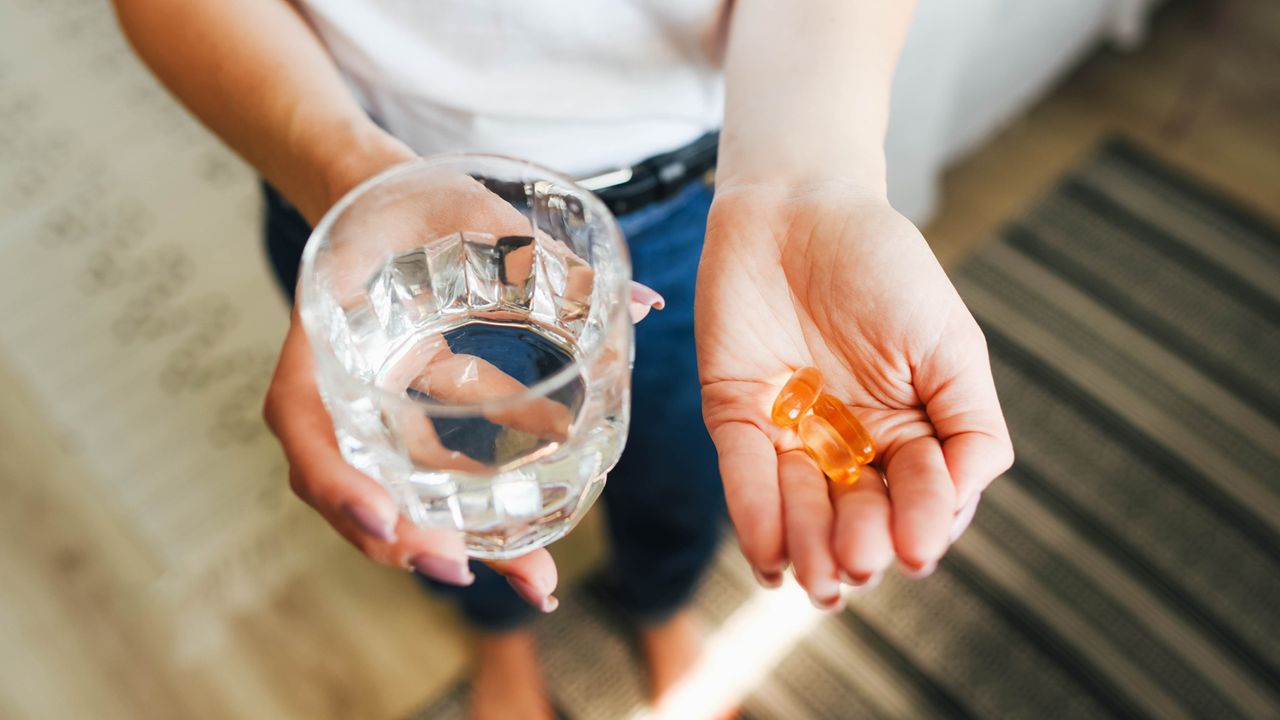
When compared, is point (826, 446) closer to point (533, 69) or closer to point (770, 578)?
point (770, 578)

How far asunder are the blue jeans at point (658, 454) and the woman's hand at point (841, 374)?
135 millimetres

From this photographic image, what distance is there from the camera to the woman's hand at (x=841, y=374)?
A: 1.55 feet

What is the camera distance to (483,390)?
1.64 ft

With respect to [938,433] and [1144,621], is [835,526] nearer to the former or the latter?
[938,433]

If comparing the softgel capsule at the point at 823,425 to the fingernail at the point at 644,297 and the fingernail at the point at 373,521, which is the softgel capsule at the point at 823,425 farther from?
the fingernail at the point at 373,521

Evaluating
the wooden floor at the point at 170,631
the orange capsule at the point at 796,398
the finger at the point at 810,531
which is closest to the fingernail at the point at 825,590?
the finger at the point at 810,531

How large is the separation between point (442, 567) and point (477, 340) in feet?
0.43

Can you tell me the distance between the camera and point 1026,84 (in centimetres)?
157

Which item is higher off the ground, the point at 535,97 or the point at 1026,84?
the point at 535,97

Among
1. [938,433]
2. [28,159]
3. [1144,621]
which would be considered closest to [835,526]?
[938,433]

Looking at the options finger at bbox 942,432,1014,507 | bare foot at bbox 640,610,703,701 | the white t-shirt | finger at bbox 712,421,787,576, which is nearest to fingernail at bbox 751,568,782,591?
finger at bbox 712,421,787,576

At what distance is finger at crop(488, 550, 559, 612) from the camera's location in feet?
1.67

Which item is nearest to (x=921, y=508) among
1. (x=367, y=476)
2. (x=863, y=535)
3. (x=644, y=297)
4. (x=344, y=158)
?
(x=863, y=535)

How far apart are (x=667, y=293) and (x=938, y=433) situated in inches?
11.1
